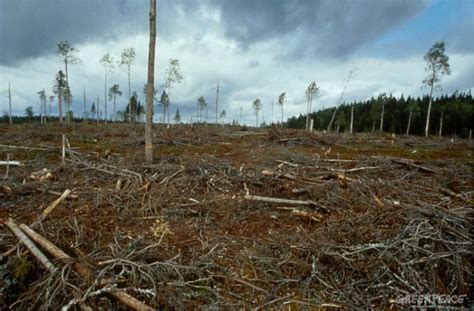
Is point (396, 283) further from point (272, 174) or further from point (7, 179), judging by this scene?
point (7, 179)

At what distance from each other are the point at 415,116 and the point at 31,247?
5375cm

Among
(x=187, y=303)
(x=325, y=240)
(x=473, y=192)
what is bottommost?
(x=187, y=303)

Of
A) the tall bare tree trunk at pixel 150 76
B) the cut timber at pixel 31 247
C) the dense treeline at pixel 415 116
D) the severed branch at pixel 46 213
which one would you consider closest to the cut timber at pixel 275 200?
the cut timber at pixel 31 247

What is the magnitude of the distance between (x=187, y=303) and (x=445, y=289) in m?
3.04

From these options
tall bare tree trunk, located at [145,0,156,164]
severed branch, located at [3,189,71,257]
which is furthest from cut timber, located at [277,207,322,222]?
tall bare tree trunk, located at [145,0,156,164]

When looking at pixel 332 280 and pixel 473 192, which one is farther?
pixel 473 192

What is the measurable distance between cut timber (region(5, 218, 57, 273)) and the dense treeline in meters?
35.0

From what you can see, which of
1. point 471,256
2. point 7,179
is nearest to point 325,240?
point 471,256

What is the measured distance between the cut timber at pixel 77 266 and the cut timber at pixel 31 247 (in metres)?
0.07

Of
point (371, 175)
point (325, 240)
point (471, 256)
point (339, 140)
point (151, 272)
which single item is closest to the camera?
point (151, 272)

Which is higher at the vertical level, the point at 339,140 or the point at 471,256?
the point at 339,140

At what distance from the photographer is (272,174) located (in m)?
6.25

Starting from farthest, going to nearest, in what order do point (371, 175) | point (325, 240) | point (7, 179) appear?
point (371, 175) → point (7, 179) → point (325, 240)

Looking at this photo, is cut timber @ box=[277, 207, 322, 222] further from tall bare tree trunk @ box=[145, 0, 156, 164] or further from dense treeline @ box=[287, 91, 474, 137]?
dense treeline @ box=[287, 91, 474, 137]
